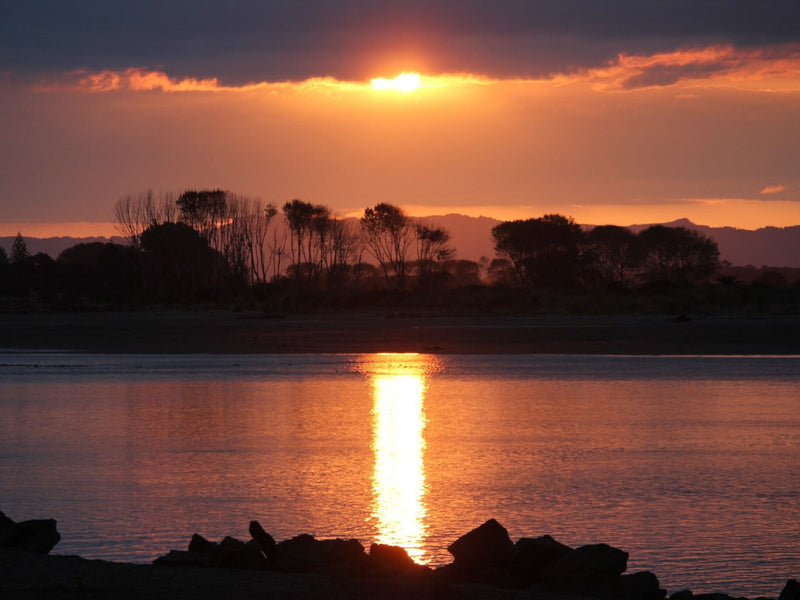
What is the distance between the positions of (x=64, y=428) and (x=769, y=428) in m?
11.7

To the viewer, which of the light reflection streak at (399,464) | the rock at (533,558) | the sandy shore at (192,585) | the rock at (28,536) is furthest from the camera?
the light reflection streak at (399,464)

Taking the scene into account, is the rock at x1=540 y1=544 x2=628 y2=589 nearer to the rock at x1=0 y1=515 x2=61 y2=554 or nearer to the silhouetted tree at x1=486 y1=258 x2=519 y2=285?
the rock at x1=0 y1=515 x2=61 y2=554

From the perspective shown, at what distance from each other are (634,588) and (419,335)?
40586mm

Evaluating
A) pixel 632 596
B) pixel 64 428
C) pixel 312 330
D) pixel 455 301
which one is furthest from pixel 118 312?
pixel 632 596

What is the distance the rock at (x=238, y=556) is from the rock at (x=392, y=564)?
92 cm

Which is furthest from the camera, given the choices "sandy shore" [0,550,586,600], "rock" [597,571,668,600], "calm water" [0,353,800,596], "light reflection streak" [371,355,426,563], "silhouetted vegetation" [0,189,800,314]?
"silhouetted vegetation" [0,189,800,314]

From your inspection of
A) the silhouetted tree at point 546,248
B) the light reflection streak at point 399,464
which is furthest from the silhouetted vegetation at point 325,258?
the light reflection streak at point 399,464

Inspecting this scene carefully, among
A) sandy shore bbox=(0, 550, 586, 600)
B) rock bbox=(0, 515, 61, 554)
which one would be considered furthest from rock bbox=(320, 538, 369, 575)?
rock bbox=(0, 515, 61, 554)

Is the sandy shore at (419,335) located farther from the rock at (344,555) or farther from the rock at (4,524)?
the rock at (344,555)

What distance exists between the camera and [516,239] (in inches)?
4250

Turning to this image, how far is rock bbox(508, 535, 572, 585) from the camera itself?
330 inches

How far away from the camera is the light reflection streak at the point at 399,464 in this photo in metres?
10.6

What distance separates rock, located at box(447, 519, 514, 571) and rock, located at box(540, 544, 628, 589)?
0.36 m

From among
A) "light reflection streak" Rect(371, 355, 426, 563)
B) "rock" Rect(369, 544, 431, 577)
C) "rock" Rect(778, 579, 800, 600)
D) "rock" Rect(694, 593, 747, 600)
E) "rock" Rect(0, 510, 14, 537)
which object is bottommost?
"light reflection streak" Rect(371, 355, 426, 563)
